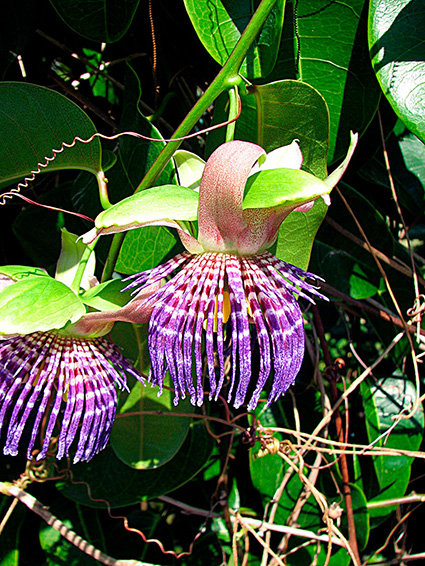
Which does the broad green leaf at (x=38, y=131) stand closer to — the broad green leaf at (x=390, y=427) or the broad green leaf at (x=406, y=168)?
the broad green leaf at (x=406, y=168)

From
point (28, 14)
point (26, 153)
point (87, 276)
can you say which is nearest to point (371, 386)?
point (87, 276)

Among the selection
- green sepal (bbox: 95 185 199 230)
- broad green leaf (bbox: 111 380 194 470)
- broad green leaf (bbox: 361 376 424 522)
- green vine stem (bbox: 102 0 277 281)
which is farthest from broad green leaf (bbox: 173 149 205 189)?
broad green leaf (bbox: 361 376 424 522)

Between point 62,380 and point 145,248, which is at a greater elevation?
point 145,248

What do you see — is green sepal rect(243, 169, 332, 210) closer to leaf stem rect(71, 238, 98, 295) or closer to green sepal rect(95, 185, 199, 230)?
green sepal rect(95, 185, 199, 230)

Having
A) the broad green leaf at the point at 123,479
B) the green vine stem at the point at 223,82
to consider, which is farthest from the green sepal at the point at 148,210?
the broad green leaf at the point at 123,479

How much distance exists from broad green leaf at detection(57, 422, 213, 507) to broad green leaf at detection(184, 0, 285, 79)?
721mm

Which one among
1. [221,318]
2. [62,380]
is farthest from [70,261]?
[221,318]

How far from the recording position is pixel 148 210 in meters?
0.52

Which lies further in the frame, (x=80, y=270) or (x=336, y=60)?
(x=336, y=60)

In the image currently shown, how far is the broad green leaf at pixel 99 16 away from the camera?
0.85 m

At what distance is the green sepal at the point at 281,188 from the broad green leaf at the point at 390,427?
79 centimetres

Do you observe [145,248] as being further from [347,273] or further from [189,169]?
[347,273]

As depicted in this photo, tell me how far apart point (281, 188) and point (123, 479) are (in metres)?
0.77

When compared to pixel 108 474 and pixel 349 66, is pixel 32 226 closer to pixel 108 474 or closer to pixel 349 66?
pixel 108 474
